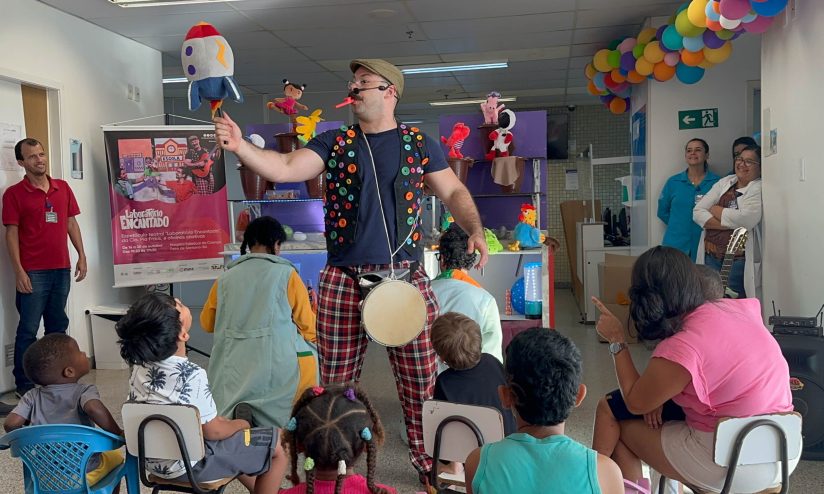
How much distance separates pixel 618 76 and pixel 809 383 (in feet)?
13.7

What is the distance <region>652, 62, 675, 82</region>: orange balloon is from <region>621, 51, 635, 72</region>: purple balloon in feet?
1.51

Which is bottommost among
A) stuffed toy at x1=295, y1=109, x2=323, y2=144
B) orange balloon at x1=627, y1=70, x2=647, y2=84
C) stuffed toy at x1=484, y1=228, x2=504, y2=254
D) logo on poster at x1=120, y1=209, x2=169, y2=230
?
stuffed toy at x1=484, y1=228, x2=504, y2=254

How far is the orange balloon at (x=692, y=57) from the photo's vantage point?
5.15m

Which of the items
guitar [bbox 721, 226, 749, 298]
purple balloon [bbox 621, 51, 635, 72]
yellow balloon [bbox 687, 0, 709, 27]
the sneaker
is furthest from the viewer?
purple balloon [bbox 621, 51, 635, 72]

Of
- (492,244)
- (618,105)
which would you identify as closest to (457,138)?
(492,244)

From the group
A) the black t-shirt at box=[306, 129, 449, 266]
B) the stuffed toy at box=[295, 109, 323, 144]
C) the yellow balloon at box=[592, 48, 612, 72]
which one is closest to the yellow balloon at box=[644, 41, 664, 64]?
the yellow balloon at box=[592, 48, 612, 72]

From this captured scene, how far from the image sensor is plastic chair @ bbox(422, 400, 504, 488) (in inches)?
74.5

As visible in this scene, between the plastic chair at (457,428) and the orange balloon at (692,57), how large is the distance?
13.4 feet

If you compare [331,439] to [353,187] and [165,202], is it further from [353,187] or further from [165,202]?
[165,202]

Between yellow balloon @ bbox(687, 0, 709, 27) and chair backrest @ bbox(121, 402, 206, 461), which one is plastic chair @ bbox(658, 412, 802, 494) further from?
yellow balloon @ bbox(687, 0, 709, 27)

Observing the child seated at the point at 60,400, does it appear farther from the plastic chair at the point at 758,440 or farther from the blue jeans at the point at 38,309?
the blue jeans at the point at 38,309

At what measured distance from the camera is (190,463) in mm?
2025

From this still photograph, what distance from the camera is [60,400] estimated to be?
90.0 inches

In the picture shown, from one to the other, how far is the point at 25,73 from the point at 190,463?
3.96 metres
